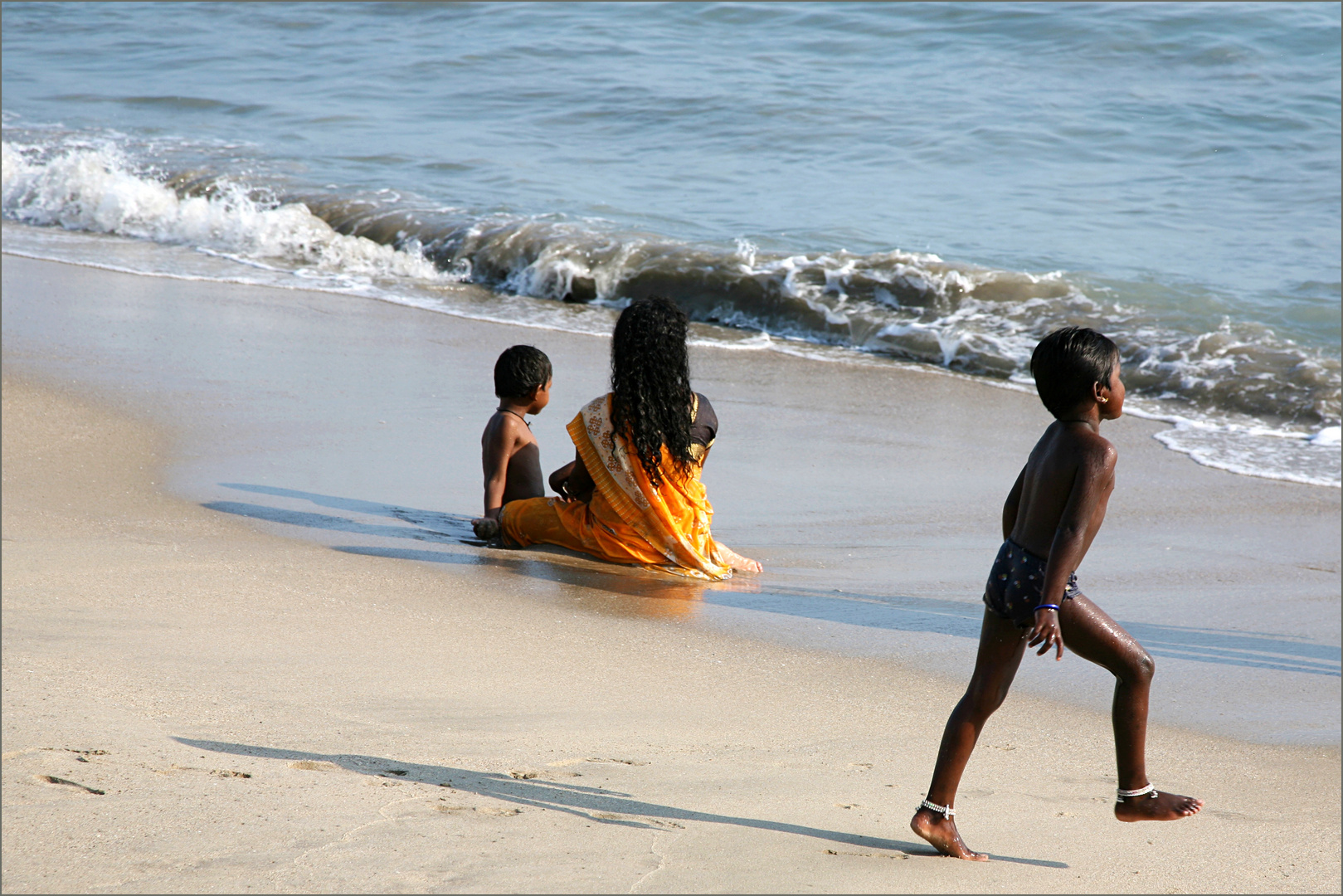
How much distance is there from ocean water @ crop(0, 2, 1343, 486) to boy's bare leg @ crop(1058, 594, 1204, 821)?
4.86m

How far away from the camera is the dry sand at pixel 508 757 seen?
7.50ft

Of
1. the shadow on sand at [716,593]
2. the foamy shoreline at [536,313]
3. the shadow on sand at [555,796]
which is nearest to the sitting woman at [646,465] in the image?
the shadow on sand at [716,593]

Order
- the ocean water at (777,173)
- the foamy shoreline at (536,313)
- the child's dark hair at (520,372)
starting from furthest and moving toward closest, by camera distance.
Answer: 1. the ocean water at (777,173)
2. the foamy shoreline at (536,313)
3. the child's dark hair at (520,372)

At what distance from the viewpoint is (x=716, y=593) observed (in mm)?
4617

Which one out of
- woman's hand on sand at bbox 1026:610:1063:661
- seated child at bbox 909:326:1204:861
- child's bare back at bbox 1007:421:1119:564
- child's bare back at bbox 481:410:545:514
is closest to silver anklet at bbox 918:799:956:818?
seated child at bbox 909:326:1204:861

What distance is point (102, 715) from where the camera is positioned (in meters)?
2.81

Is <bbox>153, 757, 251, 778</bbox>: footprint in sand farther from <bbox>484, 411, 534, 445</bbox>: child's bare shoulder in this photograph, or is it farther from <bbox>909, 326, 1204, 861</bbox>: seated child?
<bbox>484, 411, 534, 445</bbox>: child's bare shoulder

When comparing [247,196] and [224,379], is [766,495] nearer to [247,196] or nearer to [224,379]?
[224,379]

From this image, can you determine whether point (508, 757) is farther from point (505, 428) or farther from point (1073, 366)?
point (505, 428)

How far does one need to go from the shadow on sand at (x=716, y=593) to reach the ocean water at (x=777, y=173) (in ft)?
10.2

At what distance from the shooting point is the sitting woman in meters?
4.76

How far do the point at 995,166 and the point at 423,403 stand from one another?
10101 millimetres

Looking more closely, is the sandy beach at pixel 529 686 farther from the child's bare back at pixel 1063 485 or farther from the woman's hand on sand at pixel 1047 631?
the child's bare back at pixel 1063 485

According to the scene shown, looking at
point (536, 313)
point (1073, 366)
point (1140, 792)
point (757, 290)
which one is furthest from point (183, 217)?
point (1140, 792)
